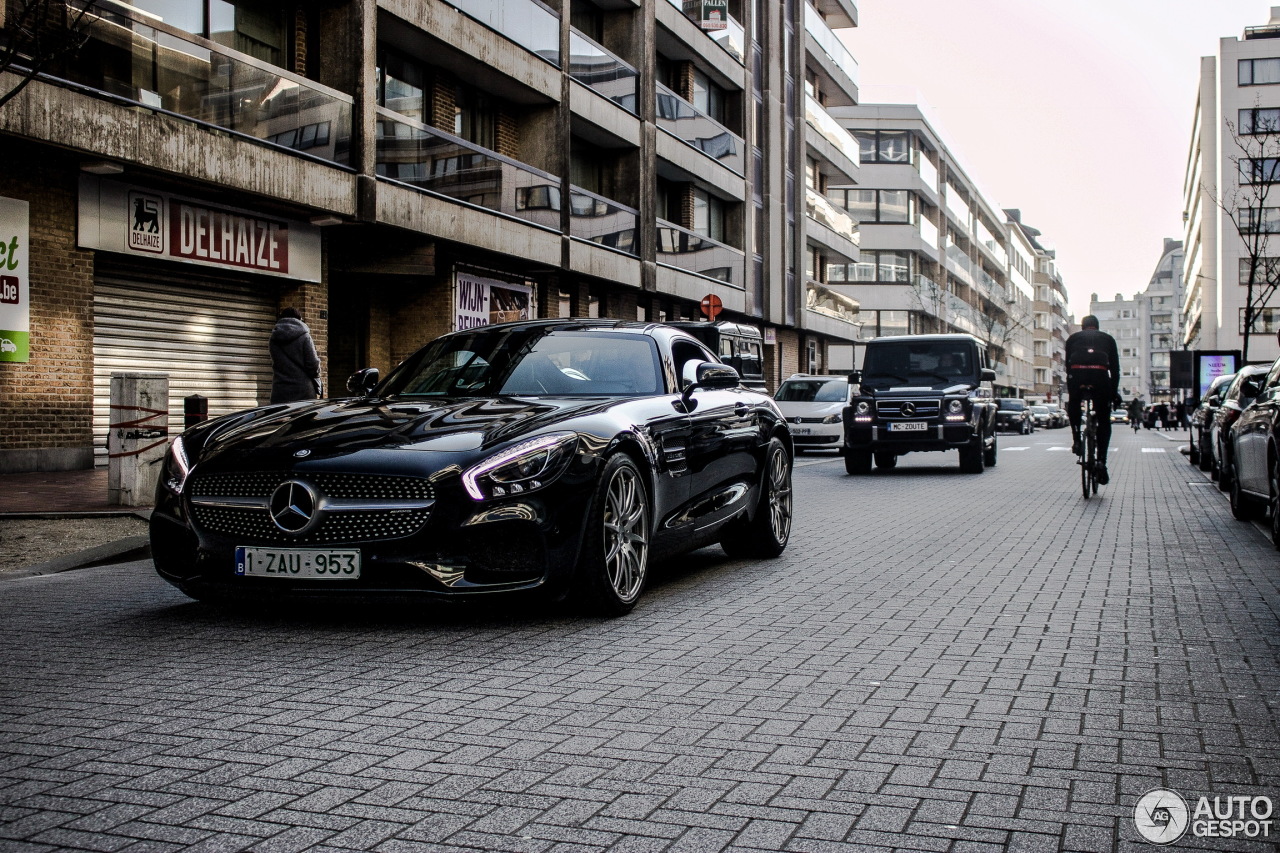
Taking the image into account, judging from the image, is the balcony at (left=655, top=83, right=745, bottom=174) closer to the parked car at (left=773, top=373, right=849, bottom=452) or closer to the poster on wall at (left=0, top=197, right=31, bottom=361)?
the parked car at (left=773, top=373, right=849, bottom=452)

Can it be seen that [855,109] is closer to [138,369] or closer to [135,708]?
[138,369]

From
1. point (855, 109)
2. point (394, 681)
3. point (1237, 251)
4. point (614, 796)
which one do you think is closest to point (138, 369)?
point (394, 681)

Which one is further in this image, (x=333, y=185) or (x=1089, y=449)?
(x=333, y=185)

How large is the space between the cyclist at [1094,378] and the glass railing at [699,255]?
17.4m

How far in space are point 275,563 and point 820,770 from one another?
111 inches

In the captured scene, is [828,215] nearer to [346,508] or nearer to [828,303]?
[828,303]

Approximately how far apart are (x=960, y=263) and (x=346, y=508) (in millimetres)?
85643

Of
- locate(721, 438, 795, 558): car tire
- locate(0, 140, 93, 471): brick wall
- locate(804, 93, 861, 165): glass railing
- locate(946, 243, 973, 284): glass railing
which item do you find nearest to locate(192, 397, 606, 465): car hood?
locate(721, 438, 795, 558): car tire

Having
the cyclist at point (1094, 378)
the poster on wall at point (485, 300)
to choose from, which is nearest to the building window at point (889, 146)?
the poster on wall at point (485, 300)

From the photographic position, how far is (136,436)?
37.5 feet

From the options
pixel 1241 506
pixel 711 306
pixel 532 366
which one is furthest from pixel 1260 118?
pixel 532 366

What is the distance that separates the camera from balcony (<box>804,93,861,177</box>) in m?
45.5

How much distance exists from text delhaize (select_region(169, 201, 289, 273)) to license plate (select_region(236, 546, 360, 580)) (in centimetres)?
1223

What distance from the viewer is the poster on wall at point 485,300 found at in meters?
23.4
